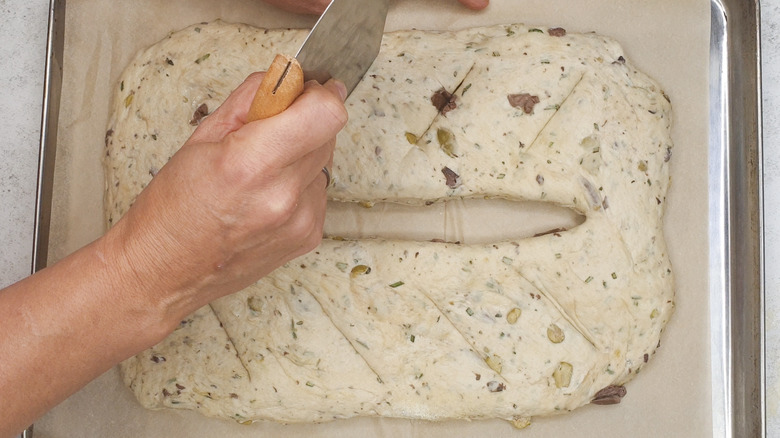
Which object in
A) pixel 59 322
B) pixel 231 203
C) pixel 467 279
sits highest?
pixel 231 203

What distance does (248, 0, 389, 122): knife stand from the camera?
1329 mm

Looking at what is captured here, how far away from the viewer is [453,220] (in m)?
2.23

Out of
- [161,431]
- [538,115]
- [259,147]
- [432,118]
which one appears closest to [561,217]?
[538,115]

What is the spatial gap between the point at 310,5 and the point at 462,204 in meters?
0.84

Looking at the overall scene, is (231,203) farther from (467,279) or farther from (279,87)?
(467,279)

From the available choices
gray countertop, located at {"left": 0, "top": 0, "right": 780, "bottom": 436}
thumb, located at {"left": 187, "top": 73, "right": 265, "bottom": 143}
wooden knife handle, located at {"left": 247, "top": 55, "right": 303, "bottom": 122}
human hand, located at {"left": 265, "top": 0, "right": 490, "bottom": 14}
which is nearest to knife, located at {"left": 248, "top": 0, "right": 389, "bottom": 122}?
wooden knife handle, located at {"left": 247, "top": 55, "right": 303, "bottom": 122}

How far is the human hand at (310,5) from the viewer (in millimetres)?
2211

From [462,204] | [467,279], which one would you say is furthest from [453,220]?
[467,279]

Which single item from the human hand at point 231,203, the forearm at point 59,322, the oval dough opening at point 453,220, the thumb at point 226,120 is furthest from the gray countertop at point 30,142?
the thumb at point 226,120

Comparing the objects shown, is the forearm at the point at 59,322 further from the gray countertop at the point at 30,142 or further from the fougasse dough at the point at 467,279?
the gray countertop at the point at 30,142

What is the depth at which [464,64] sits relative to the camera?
6.98ft

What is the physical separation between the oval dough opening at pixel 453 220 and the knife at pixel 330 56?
1.81 feet

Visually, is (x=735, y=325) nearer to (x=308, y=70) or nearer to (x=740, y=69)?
(x=740, y=69)

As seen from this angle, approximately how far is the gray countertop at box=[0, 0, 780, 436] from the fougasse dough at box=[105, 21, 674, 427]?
1.73 feet
